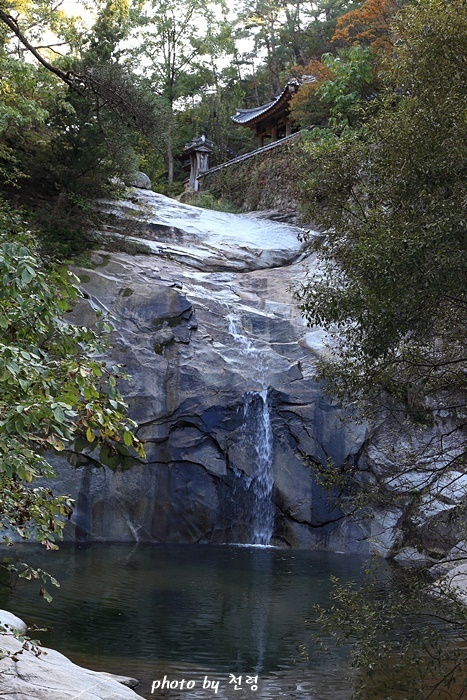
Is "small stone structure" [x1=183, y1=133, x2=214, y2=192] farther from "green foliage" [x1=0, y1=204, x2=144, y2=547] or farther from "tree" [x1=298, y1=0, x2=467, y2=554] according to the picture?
"green foliage" [x1=0, y1=204, x2=144, y2=547]

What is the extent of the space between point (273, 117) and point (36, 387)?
30547 mm

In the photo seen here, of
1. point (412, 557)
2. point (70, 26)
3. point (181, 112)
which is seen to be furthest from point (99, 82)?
point (181, 112)

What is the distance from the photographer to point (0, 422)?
2.74 meters

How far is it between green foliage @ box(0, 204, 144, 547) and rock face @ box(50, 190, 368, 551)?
11.6m

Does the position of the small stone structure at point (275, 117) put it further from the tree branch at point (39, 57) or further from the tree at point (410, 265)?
the tree branch at point (39, 57)

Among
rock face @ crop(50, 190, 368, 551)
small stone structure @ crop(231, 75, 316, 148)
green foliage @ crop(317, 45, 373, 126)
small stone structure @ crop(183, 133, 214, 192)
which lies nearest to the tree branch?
rock face @ crop(50, 190, 368, 551)

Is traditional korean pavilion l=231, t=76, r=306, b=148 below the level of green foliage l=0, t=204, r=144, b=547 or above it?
above

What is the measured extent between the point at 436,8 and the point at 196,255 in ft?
45.3

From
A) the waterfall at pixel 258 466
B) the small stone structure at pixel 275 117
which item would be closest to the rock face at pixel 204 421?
the waterfall at pixel 258 466

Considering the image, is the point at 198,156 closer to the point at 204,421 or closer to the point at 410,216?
the point at 204,421

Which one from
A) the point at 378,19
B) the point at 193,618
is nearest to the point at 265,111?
the point at 378,19

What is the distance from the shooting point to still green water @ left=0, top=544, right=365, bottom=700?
6566 mm

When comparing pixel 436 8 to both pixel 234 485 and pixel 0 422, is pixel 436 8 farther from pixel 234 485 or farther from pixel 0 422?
pixel 234 485

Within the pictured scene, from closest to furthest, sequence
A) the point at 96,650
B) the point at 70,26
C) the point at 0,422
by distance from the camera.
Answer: the point at 0,422, the point at 96,650, the point at 70,26
